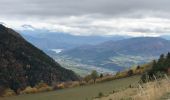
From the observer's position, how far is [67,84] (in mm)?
75312

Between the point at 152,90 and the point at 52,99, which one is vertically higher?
the point at 152,90

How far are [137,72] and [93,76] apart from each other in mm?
13566

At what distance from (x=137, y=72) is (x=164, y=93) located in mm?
60483

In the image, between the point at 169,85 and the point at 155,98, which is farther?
the point at 169,85

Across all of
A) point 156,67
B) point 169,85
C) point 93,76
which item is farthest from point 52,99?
point 93,76

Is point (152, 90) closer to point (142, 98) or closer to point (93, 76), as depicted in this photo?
point (142, 98)

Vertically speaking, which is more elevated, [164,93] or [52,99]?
[164,93]

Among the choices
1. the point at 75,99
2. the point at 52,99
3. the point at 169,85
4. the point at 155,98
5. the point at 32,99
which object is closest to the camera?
the point at 155,98

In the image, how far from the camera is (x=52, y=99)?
44.5 metres

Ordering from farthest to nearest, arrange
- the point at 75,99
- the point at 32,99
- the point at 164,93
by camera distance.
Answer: the point at 32,99, the point at 75,99, the point at 164,93

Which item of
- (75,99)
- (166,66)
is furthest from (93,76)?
(75,99)

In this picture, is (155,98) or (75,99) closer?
(155,98)

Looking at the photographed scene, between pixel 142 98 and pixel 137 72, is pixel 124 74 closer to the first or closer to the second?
pixel 137 72

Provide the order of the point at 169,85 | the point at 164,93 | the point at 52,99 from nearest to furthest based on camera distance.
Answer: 1. the point at 164,93
2. the point at 169,85
3. the point at 52,99
